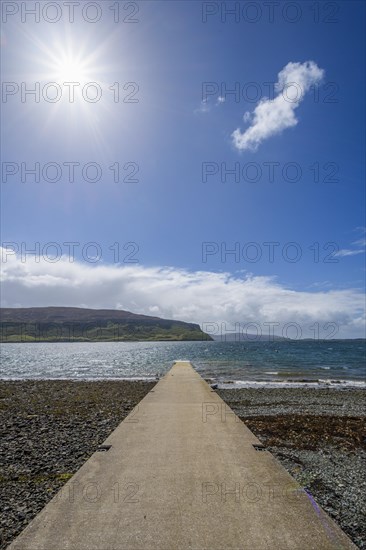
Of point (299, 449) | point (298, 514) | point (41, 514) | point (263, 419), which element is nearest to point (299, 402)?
point (263, 419)

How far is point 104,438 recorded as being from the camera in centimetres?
1145

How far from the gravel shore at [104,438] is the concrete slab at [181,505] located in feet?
2.94

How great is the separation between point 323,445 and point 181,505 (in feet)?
25.7

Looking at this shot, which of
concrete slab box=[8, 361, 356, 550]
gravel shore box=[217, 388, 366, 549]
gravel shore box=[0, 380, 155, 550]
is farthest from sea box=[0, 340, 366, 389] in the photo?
concrete slab box=[8, 361, 356, 550]

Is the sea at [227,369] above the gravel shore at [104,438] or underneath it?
underneath

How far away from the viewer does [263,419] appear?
16.0 metres

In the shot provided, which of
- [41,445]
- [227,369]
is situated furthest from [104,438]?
[227,369]

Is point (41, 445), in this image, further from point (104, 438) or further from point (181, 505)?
point (181, 505)

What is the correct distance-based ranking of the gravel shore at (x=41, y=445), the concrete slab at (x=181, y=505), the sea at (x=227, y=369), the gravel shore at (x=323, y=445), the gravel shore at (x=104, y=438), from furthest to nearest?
1. the sea at (x=227, y=369)
2. the gravel shore at (x=323, y=445)
3. the gravel shore at (x=104, y=438)
4. the gravel shore at (x=41, y=445)
5. the concrete slab at (x=181, y=505)

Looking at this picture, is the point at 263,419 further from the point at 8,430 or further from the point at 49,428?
the point at 8,430

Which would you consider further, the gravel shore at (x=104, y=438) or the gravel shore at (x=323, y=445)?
the gravel shore at (x=323, y=445)

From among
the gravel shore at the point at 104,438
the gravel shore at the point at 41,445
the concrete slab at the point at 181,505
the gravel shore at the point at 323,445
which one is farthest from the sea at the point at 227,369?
the concrete slab at the point at 181,505

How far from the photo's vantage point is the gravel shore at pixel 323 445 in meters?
7.18

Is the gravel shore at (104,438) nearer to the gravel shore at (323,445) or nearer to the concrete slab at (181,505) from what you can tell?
the gravel shore at (323,445)
